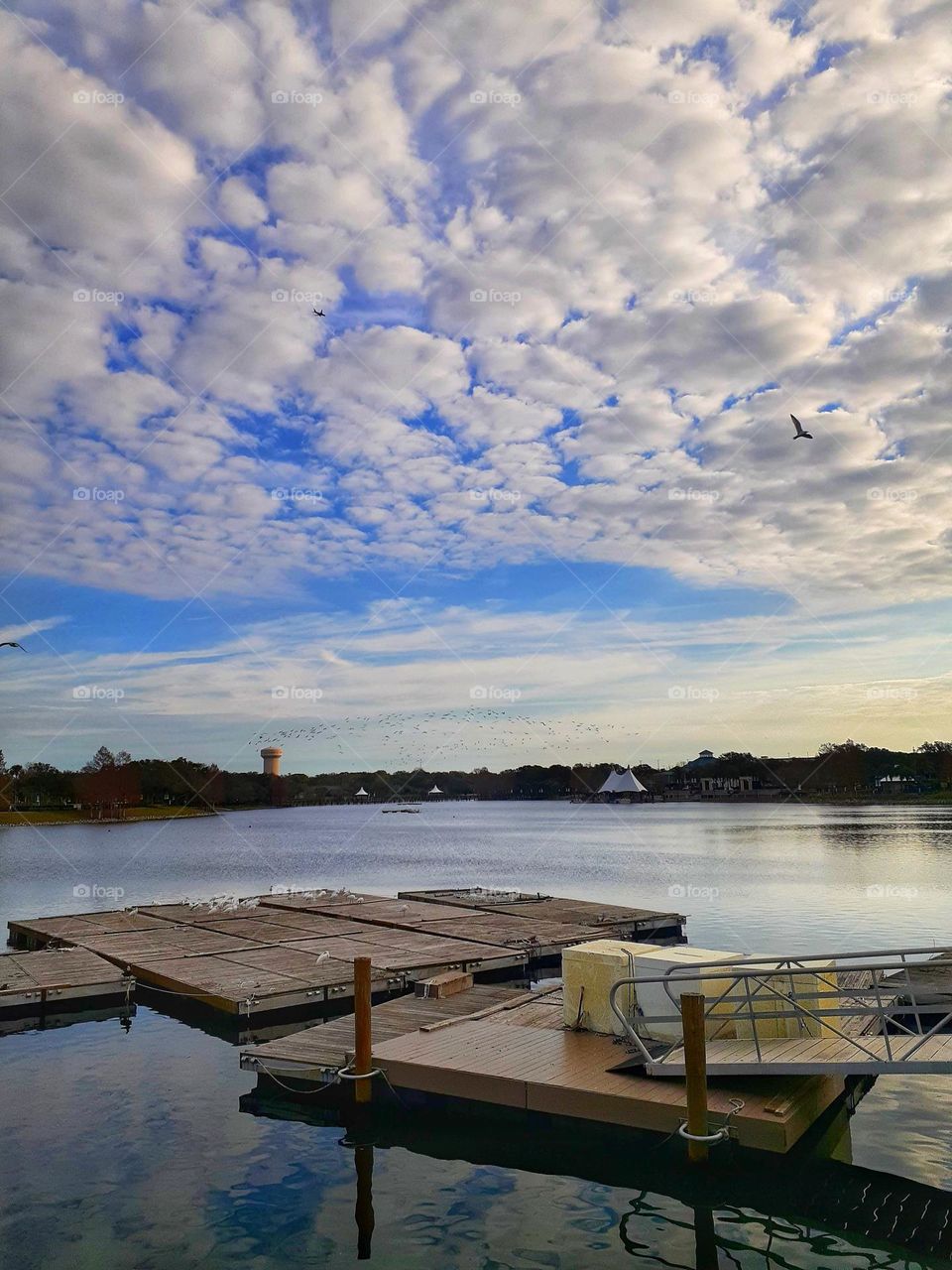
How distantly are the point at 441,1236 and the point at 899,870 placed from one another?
6247 centimetres

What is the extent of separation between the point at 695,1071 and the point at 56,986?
17.3 m

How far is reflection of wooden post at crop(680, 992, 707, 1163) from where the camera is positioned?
42.0 ft

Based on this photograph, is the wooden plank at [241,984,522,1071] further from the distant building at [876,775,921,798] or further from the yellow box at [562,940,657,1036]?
the distant building at [876,775,921,798]

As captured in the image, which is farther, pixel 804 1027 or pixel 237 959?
pixel 237 959

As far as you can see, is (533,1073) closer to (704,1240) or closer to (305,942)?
(704,1240)

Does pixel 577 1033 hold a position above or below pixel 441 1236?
above

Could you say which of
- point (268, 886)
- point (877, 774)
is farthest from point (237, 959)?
point (877, 774)

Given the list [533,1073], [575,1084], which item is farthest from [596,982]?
[575,1084]

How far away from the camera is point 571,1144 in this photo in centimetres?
1406

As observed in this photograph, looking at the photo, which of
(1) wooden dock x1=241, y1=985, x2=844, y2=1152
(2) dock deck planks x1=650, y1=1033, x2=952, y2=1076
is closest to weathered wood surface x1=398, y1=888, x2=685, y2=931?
(1) wooden dock x1=241, y1=985, x2=844, y2=1152

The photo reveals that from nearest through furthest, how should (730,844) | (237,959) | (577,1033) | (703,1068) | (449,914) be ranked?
(703,1068) < (577,1033) < (237,959) < (449,914) < (730,844)

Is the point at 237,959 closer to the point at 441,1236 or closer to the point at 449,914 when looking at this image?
the point at 449,914

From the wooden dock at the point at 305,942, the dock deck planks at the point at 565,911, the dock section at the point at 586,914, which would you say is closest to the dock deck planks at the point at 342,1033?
the wooden dock at the point at 305,942

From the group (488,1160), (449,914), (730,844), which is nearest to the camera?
(488,1160)
